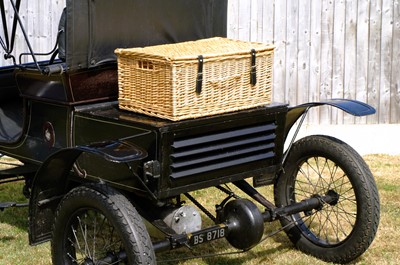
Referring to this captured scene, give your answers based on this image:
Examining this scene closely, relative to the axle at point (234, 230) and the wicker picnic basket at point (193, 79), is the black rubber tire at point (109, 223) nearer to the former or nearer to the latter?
the axle at point (234, 230)

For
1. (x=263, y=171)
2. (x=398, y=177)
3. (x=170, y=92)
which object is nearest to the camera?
(x=170, y=92)

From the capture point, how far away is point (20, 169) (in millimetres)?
5945

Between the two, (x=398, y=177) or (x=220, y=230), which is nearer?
(x=220, y=230)

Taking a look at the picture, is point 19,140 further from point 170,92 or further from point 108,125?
point 170,92

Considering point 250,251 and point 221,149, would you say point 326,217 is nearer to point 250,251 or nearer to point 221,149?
point 250,251

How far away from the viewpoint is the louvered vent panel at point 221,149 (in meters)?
4.75

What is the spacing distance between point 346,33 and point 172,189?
557 cm

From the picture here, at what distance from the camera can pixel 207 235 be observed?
189 inches

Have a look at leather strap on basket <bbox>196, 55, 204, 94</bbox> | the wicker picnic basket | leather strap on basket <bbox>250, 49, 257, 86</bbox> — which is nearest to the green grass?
the wicker picnic basket

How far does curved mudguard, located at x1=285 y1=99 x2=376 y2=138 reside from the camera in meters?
5.28

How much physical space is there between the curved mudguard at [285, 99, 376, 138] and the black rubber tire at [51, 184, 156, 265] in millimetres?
1391

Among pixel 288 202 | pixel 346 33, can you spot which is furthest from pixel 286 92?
pixel 288 202

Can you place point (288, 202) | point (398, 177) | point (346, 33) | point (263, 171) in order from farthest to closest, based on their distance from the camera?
1. point (346, 33)
2. point (398, 177)
3. point (288, 202)
4. point (263, 171)

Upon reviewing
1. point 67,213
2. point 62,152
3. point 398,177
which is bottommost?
point 398,177
